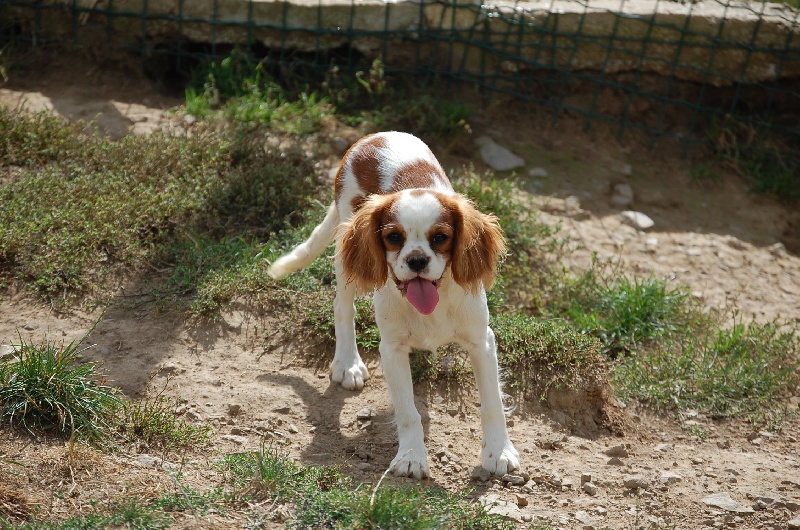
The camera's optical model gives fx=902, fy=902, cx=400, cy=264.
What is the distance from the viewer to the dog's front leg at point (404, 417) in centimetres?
418

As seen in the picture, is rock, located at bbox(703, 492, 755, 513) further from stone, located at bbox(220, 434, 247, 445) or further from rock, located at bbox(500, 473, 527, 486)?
stone, located at bbox(220, 434, 247, 445)

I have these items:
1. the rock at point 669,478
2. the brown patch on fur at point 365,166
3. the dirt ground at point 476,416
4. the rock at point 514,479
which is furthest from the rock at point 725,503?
the brown patch on fur at point 365,166

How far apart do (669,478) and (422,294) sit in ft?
5.12

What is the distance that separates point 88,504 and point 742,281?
4.72 meters

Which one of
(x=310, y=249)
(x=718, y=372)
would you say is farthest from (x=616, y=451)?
(x=310, y=249)

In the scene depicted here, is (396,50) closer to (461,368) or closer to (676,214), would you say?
(676,214)

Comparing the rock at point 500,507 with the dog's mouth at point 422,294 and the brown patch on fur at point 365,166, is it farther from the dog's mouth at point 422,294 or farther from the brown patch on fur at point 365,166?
the brown patch on fur at point 365,166

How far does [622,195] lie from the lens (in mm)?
7070

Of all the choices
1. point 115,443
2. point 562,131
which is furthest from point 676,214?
point 115,443

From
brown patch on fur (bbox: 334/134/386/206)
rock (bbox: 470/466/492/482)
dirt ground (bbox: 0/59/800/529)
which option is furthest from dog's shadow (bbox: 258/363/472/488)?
brown patch on fur (bbox: 334/134/386/206)

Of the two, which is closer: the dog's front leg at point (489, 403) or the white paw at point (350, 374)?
the dog's front leg at point (489, 403)

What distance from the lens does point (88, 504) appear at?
11.9 ft

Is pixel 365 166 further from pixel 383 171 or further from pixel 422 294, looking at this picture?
pixel 422 294

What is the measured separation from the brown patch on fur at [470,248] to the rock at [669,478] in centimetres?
129
